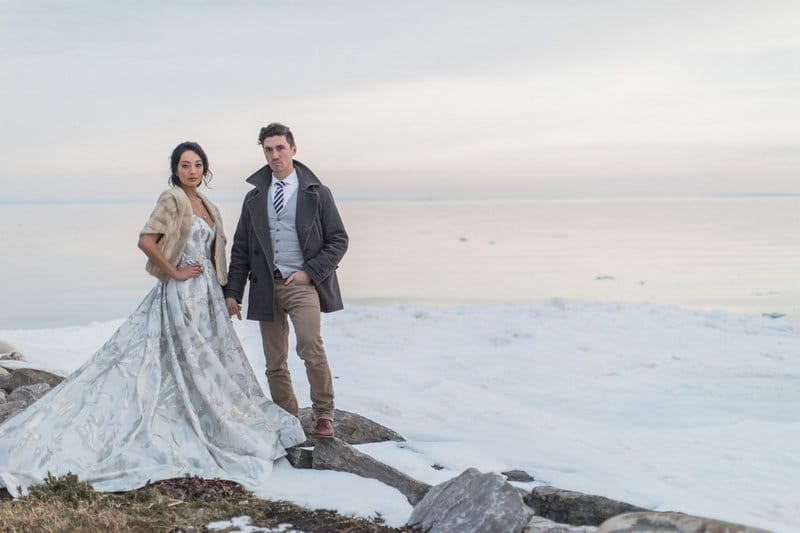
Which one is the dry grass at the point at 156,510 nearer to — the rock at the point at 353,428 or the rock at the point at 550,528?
the rock at the point at 550,528

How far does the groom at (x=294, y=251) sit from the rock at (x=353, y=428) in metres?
0.63

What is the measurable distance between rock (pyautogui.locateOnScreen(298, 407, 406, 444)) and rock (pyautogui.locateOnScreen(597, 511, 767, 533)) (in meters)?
3.20

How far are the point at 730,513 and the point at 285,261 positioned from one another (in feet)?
11.9

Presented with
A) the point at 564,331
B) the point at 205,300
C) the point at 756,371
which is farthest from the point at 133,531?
the point at 564,331

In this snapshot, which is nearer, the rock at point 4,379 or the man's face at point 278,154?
the man's face at point 278,154

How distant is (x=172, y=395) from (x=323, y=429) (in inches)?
40.5

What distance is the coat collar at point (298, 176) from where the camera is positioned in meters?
6.15

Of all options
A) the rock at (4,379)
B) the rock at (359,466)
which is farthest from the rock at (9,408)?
the rock at (359,466)

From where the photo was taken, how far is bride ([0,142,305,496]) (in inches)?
223

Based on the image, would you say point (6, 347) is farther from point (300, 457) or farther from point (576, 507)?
point (576, 507)

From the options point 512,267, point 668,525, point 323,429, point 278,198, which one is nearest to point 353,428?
point 323,429

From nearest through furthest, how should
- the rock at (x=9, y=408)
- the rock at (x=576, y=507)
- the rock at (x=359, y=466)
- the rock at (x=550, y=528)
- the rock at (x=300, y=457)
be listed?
the rock at (x=550, y=528) → the rock at (x=576, y=507) → the rock at (x=359, y=466) → the rock at (x=300, y=457) → the rock at (x=9, y=408)

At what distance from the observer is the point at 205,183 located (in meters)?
6.30

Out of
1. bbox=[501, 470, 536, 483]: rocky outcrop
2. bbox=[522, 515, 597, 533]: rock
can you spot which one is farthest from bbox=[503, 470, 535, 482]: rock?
bbox=[522, 515, 597, 533]: rock
